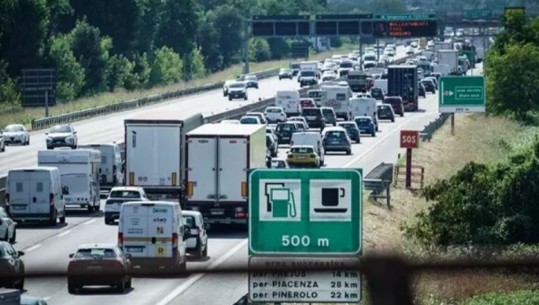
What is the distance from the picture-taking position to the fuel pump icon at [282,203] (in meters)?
15.3

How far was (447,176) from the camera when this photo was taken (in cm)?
6222

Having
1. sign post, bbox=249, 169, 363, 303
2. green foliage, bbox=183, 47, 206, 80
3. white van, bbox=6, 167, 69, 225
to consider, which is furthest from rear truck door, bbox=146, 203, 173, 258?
green foliage, bbox=183, 47, 206, 80

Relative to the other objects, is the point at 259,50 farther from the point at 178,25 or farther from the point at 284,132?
the point at 284,132

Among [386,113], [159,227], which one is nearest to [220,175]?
[159,227]

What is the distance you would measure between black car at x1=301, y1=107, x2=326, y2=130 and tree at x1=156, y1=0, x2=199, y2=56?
60837mm

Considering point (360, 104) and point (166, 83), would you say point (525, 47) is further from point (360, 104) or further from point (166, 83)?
point (166, 83)

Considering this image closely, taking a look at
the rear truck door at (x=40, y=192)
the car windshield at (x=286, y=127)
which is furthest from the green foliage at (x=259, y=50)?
the rear truck door at (x=40, y=192)

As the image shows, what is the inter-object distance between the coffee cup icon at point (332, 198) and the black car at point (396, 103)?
82.3m

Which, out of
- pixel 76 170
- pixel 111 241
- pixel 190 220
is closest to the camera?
pixel 190 220

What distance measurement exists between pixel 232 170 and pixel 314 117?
1716 inches

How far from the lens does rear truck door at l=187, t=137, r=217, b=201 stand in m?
42.2

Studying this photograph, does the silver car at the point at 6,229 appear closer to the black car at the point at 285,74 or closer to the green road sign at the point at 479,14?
the black car at the point at 285,74

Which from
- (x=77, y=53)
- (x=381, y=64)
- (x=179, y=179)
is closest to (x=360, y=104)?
(x=77, y=53)

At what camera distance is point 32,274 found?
4062 millimetres
